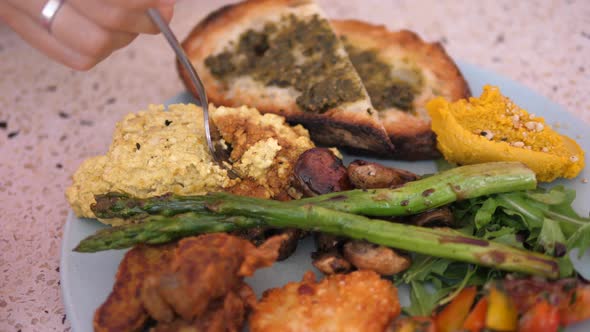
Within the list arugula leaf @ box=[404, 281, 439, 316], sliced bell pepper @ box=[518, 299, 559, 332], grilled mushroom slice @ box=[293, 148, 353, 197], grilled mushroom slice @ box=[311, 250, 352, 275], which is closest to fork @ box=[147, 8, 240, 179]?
grilled mushroom slice @ box=[293, 148, 353, 197]

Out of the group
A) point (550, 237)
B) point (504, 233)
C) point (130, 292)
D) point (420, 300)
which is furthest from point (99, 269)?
point (550, 237)

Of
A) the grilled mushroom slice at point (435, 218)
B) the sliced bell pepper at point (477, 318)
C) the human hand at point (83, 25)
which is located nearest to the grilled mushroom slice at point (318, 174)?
the grilled mushroom slice at point (435, 218)

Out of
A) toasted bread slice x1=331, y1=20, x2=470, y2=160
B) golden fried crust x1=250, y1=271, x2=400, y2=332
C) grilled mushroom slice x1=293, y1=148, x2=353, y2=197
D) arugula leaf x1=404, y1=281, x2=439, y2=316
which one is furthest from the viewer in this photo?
toasted bread slice x1=331, y1=20, x2=470, y2=160

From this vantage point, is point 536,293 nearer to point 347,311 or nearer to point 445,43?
point 347,311

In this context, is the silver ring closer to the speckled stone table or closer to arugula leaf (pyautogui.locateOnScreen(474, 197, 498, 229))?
the speckled stone table

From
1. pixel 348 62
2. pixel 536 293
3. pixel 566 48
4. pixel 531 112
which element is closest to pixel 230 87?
pixel 348 62
